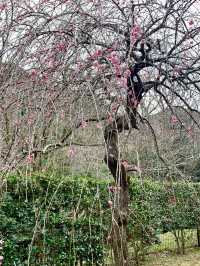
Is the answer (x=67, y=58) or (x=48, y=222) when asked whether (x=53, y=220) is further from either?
(x=67, y=58)

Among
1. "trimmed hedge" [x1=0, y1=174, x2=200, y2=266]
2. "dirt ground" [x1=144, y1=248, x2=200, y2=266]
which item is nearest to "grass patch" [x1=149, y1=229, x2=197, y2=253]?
"dirt ground" [x1=144, y1=248, x2=200, y2=266]

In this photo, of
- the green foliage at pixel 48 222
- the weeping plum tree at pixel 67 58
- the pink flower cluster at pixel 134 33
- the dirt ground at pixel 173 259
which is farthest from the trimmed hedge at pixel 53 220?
the pink flower cluster at pixel 134 33

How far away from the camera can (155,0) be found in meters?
2.95

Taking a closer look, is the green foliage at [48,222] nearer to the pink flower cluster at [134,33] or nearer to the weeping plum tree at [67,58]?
the weeping plum tree at [67,58]

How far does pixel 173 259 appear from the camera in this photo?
7812 millimetres

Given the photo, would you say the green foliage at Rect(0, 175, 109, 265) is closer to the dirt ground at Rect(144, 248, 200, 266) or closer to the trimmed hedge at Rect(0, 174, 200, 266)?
the trimmed hedge at Rect(0, 174, 200, 266)

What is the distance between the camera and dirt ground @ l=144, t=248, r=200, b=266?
7328 millimetres

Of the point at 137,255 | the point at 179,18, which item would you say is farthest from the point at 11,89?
the point at 137,255

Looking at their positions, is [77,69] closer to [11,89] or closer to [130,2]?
[11,89]

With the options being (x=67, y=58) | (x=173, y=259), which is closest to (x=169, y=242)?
(x=173, y=259)

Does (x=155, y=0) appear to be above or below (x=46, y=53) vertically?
above

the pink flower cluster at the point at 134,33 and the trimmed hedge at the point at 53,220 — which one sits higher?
the pink flower cluster at the point at 134,33

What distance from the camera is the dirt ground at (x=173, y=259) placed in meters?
7.33

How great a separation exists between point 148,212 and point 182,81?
4.37 m
